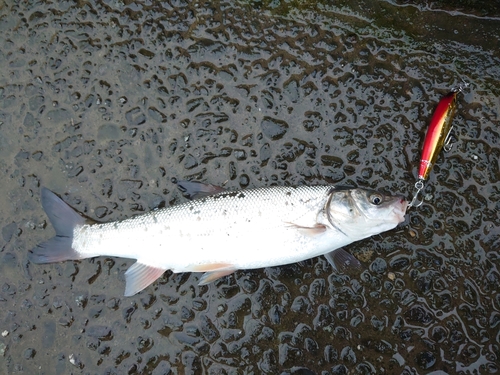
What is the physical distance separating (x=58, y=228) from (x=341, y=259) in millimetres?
2312

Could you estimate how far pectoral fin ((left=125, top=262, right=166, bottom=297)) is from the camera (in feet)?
11.2

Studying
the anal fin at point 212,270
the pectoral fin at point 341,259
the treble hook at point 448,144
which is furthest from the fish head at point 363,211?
the anal fin at point 212,270

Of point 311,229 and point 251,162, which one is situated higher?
point 251,162

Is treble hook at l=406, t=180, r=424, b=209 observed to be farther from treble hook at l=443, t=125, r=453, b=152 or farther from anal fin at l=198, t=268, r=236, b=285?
anal fin at l=198, t=268, r=236, b=285

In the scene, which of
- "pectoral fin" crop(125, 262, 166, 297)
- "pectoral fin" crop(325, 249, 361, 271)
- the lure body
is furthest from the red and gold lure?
"pectoral fin" crop(125, 262, 166, 297)

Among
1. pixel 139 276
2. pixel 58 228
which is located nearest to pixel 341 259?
pixel 139 276

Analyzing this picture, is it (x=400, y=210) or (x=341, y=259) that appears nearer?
(x=400, y=210)

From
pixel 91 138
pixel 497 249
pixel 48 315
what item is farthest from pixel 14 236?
pixel 497 249

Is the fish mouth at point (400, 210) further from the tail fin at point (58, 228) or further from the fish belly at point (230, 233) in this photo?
the tail fin at point (58, 228)

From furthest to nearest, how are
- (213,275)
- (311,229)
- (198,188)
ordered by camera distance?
(198,188)
(213,275)
(311,229)

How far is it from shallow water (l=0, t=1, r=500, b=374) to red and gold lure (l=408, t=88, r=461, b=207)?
0.12 m

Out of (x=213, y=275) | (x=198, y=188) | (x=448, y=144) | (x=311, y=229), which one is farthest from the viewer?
(x=448, y=144)

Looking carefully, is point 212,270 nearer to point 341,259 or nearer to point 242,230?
point 242,230

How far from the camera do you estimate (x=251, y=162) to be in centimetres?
369
